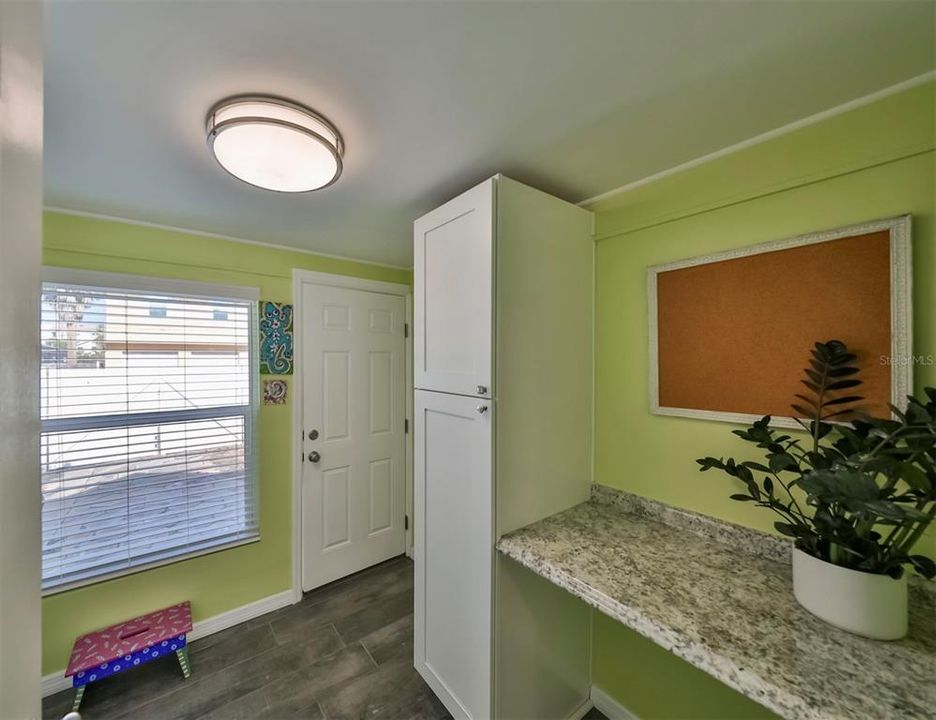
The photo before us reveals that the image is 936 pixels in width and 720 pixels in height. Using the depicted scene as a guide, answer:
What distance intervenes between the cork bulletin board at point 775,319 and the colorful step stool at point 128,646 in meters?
2.48

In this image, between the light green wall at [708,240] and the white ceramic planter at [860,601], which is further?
the light green wall at [708,240]

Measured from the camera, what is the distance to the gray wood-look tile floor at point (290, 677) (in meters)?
1.58

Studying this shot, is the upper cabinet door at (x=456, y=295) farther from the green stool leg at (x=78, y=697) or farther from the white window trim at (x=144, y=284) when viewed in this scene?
the green stool leg at (x=78, y=697)

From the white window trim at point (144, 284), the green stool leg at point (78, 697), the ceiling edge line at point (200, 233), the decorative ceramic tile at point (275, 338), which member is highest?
the ceiling edge line at point (200, 233)

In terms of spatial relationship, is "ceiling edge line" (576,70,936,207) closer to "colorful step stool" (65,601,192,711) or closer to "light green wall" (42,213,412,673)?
"light green wall" (42,213,412,673)

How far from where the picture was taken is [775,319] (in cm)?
117

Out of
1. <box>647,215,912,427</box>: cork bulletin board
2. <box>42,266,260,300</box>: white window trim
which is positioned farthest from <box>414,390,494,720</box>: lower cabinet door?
<box>42,266,260,300</box>: white window trim

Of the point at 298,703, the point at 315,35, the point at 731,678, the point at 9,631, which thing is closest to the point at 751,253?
the point at 731,678

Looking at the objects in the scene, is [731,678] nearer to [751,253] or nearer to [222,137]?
[751,253]

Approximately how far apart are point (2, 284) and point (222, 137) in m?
0.86

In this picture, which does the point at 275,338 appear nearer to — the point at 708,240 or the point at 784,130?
the point at 708,240

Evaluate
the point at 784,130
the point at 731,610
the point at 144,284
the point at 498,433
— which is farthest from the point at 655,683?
the point at 144,284

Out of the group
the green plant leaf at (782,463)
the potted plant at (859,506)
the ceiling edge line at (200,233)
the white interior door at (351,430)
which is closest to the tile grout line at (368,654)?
the white interior door at (351,430)

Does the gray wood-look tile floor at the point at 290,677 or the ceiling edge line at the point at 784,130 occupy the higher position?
the ceiling edge line at the point at 784,130
